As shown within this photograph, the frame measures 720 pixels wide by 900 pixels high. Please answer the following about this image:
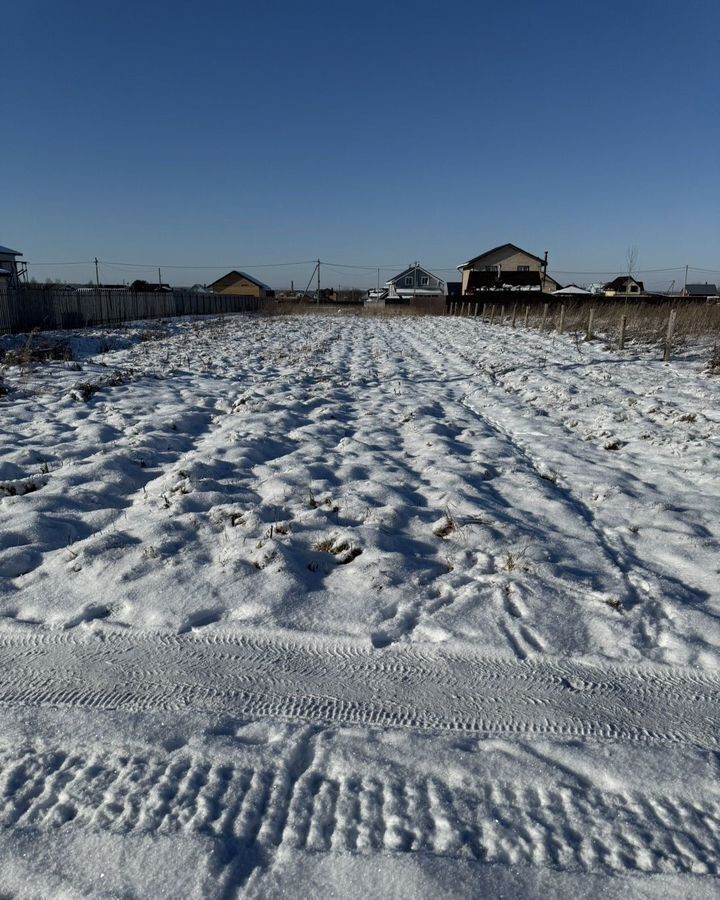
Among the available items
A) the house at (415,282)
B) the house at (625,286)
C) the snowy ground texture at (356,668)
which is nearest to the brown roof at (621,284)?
the house at (625,286)

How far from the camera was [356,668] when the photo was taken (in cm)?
281

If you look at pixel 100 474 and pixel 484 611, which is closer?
pixel 484 611

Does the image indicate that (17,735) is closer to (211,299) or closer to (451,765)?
(451,765)

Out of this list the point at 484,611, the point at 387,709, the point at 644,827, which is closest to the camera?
the point at 644,827

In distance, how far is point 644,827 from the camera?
6.40ft

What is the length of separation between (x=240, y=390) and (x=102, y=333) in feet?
37.4

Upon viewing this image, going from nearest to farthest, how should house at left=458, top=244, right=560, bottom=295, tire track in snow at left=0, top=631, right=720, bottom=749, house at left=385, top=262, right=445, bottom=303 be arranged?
tire track in snow at left=0, top=631, right=720, bottom=749 → house at left=458, top=244, right=560, bottom=295 → house at left=385, top=262, right=445, bottom=303

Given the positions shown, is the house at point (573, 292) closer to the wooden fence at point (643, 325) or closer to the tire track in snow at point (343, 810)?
the wooden fence at point (643, 325)

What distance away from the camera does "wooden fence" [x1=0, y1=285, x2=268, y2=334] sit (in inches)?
679

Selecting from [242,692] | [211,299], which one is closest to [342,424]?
[242,692]

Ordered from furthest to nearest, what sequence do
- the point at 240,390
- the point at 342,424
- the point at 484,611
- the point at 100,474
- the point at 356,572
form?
the point at 240,390, the point at 342,424, the point at 100,474, the point at 356,572, the point at 484,611

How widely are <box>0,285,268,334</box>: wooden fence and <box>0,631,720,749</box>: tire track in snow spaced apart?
16989mm

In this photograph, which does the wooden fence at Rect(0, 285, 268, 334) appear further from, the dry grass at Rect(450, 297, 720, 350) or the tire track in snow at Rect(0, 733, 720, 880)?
the tire track in snow at Rect(0, 733, 720, 880)

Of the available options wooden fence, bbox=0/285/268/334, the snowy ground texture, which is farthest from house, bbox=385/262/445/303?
the snowy ground texture
